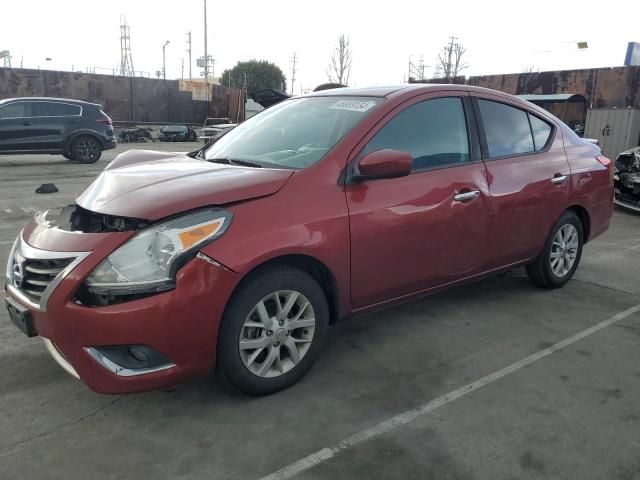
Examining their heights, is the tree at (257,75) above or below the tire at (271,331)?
above

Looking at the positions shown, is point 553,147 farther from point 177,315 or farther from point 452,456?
point 177,315

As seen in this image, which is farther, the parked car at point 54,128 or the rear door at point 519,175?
the parked car at point 54,128

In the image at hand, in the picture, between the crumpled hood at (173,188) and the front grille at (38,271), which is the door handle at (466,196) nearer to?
the crumpled hood at (173,188)

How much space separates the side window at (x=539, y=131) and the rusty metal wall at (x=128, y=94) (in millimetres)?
28158

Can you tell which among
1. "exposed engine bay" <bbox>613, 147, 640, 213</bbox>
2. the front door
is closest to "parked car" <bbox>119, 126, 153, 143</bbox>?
"exposed engine bay" <bbox>613, 147, 640, 213</bbox>

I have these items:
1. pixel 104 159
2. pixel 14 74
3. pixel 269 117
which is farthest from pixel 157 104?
pixel 269 117

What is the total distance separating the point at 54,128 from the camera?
13727 millimetres

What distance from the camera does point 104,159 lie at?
16.1 m

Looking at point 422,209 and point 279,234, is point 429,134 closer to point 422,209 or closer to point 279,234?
point 422,209

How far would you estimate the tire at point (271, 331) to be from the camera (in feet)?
8.79

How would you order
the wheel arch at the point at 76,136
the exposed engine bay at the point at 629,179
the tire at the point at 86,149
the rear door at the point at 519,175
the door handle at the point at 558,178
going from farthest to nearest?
the tire at the point at 86,149, the wheel arch at the point at 76,136, the exposed engine bay at the point at 629,179, the door handle at the point at 558,178, the rear door at the point at 519,175

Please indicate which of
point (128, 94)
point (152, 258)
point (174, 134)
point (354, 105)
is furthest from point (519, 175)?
point (128, 94)

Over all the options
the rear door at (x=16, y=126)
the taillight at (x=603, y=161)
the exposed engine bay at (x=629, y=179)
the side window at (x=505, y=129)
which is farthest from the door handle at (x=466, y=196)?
the rear door at (x=16, y=126)

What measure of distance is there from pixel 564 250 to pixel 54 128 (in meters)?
12.8
